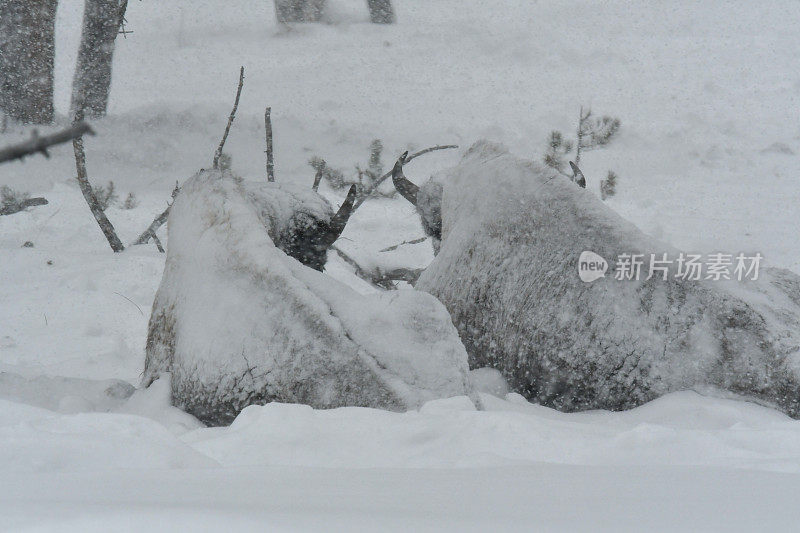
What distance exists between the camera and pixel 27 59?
7227 mm

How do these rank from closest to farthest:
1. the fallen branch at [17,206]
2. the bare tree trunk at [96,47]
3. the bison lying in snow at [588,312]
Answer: the bison lying in snow at [588,312]
the fallen branch at [17,206]
the bare tree trunk at [96,47]

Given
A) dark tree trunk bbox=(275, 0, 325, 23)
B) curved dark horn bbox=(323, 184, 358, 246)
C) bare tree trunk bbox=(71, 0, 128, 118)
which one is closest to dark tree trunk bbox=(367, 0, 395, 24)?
dark tree trunk bbox=(275, 0, 325, 23)

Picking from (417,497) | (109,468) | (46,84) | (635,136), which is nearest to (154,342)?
(109,468)

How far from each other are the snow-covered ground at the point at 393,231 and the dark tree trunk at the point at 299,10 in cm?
27

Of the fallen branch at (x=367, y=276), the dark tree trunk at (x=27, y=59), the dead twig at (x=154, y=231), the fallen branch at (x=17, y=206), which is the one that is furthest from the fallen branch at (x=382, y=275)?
the dark tree trunk at (x=27, y=59)

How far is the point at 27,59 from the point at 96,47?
0.66 meters

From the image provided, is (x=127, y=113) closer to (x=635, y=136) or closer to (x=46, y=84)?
(x=46, y=84)

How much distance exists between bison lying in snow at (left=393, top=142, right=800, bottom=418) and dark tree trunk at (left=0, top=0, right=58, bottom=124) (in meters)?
5.55

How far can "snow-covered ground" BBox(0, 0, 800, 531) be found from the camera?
1.05m

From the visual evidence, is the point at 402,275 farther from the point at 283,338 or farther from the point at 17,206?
the point at 17,206

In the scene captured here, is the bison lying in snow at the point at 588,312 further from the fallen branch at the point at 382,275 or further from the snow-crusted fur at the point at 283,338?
the fallen branch at the point at 382,275

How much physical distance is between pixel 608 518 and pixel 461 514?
7.3 inches

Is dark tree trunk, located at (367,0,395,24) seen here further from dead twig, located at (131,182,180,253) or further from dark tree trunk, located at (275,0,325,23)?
dead twig, located at (131,182,180,253)

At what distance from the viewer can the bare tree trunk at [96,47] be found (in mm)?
7078
